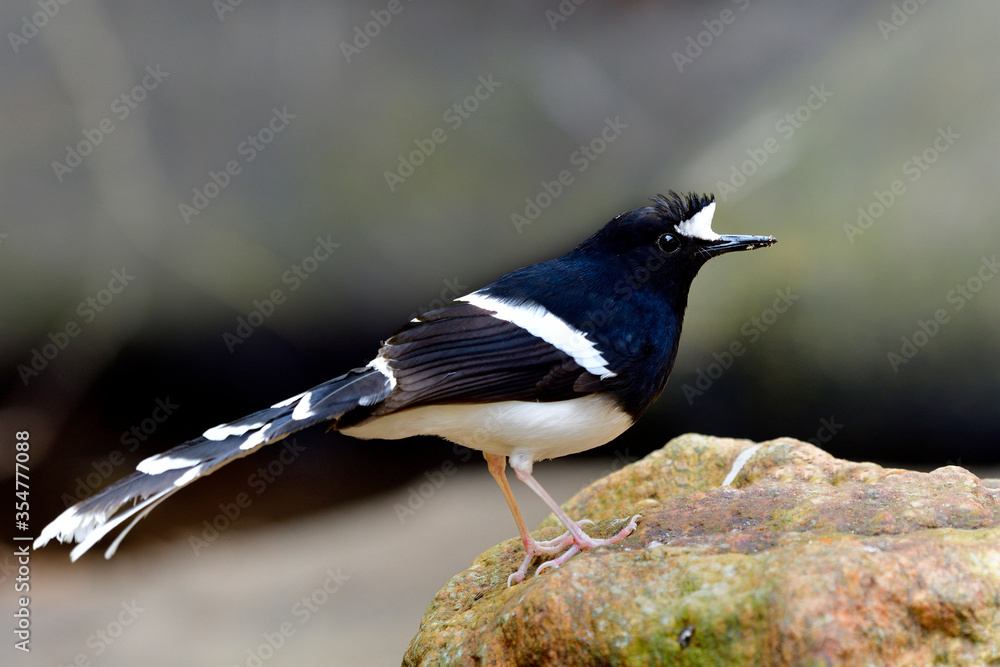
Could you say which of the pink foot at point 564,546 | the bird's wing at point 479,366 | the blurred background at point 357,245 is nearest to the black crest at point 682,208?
the bird's wing at point 479,366

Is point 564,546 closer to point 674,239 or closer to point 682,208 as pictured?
point 674,239

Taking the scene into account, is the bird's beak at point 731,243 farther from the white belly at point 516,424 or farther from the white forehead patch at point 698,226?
the white belly at point 516,424

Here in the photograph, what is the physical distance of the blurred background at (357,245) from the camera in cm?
619

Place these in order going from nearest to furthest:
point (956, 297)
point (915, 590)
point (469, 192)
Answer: point (915, 590), point (956, 297), point (469, 192)

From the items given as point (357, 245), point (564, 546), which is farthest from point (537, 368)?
point (357, 245)

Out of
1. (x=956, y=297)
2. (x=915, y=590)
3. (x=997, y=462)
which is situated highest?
(x=915, y=590)

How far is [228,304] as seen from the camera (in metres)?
6.37

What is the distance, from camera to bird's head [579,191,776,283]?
141 inches

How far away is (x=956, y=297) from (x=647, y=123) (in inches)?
106

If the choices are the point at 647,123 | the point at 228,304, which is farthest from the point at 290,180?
the point at 647,123

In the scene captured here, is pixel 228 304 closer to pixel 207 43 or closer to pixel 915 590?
pixel 207 43

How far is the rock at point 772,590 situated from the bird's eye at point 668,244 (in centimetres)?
103

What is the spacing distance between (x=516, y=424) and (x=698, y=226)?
115 cm

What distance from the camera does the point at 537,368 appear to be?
3324mm
